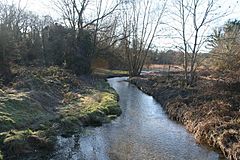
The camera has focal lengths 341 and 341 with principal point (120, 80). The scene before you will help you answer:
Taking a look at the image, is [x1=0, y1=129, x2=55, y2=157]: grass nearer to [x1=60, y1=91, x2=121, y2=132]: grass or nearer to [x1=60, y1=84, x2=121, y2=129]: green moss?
[x1=60, y1=91, x2=121, y2=132]: grass

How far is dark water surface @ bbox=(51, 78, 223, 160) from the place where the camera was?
13.2 m

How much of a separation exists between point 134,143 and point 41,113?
222 inches

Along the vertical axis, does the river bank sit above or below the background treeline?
below

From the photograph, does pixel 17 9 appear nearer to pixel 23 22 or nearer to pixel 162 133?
pixel 23 22

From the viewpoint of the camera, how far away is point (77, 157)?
1280 cm

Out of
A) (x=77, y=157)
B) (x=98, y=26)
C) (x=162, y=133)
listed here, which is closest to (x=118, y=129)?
(x=162, y=133)

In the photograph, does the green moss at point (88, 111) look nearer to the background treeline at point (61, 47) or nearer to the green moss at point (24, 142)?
the green moss at point (24, 142)

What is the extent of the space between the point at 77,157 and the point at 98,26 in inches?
1522

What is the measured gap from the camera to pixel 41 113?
58.8ft

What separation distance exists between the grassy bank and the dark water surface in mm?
783

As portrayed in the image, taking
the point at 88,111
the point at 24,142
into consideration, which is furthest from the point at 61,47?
the point at 24,142

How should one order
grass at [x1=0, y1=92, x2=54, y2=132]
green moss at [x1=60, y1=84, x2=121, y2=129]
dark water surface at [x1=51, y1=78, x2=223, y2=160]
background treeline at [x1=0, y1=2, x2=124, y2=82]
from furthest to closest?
background treeline at [x1=0, y1=2, x2=124, y2=82], green moss at [x1=60, y1=84, x2=121, y2=129], grass at [x1=0, y1=92, x2=54, y2=132], dark water surface at [x1=51, y1=78, x2=223, y2=160]

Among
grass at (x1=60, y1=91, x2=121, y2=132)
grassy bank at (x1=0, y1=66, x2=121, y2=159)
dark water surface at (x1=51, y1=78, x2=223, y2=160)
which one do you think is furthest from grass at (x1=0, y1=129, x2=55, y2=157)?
grass at (x1=60, y1=91, x2=121, y2=132)

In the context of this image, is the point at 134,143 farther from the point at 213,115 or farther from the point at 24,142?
the point at 213,115
